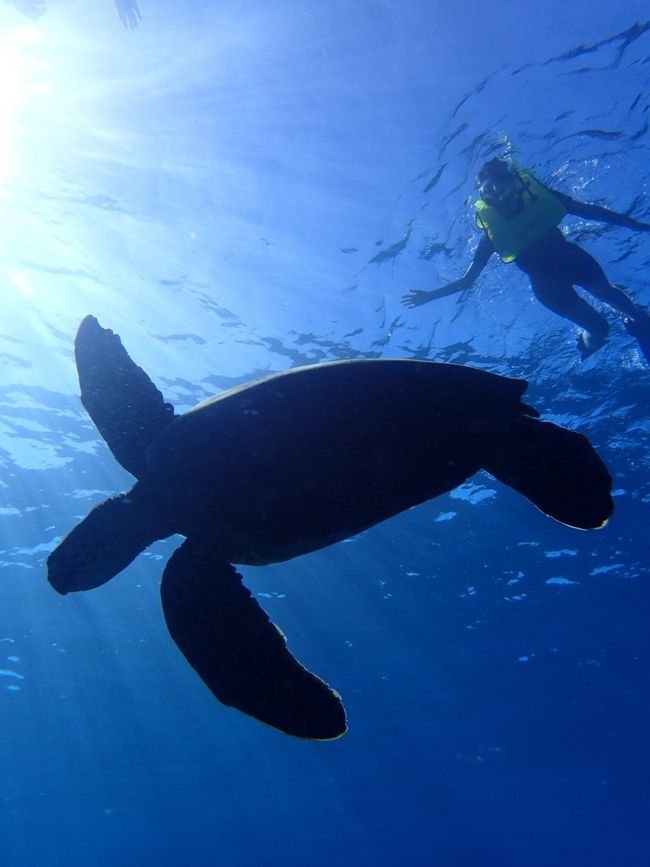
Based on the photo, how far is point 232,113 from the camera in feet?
28.4

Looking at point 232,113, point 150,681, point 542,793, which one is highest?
point 232,113

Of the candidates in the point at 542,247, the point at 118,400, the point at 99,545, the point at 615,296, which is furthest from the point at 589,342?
the point at 99,545

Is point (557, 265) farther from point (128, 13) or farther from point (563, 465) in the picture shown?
point (128, 13)

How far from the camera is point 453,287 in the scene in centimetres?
877

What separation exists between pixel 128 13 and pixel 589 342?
27.8 ft

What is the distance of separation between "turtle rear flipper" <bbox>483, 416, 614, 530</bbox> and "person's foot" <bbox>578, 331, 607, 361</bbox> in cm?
731

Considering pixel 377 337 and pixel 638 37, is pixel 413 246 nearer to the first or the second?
pixel 377 337

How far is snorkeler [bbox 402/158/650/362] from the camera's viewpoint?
820cm

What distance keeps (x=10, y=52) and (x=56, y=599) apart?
59.0 feet

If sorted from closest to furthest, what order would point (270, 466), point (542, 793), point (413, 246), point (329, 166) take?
point (270, 466)
point (329, 166)
point (413, 246)
point (542, 793)

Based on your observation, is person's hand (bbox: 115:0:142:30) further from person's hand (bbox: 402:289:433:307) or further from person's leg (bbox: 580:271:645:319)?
person's leg (bbox: 580:271:645:319)

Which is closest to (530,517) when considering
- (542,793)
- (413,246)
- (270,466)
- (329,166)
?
(413,246)

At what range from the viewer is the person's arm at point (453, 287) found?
852 cm

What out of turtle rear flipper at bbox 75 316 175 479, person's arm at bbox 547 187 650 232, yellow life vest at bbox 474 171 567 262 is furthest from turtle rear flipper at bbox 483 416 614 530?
person's arm at bbox 547 187 650 232
